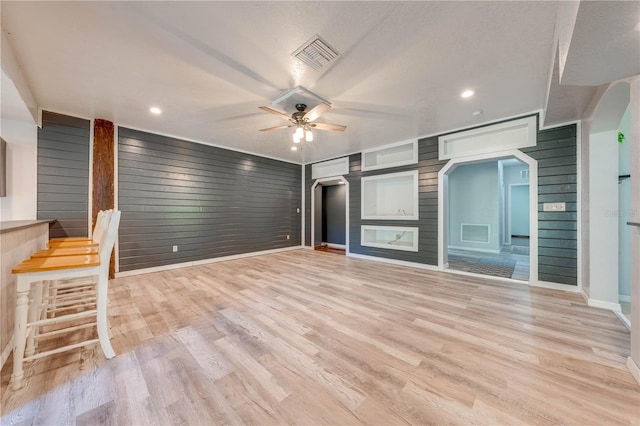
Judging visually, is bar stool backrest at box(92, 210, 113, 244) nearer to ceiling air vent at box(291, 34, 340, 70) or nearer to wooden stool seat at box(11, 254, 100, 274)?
wooden stool seat at box(11, 254, 100, 274)

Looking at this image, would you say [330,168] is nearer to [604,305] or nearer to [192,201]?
[192,201]

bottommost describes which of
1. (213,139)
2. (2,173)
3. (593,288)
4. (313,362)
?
(313,362)

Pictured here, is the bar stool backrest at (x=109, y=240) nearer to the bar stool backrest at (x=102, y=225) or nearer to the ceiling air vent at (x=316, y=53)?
the bar stool backrest at (x=102, y=225)

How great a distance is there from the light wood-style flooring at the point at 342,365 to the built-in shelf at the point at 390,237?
6.16 ft

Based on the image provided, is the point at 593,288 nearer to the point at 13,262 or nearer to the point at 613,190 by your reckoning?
the point at 613,190

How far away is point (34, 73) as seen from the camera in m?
2.43

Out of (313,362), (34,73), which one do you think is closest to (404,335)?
(313,362)

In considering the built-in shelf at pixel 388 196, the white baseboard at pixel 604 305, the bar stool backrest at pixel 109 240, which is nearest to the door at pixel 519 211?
the built-in shelf at pixel 388 196

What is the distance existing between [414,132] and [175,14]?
3.90 m

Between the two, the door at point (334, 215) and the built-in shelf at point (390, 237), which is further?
the door at point (334, 215)

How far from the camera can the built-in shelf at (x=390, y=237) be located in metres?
4.77

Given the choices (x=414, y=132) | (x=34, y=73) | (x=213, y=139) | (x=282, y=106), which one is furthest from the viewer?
(x=213, y=139)

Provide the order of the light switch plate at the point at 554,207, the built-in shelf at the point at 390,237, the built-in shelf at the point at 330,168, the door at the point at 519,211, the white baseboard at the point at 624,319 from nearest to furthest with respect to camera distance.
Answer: the white baseboard at the point at 624,319 < the light switch plate at the point at 554,207 < the built-in shelf at the point at 390,237 < the built-in shelf at the point at 330,168 < the door at the point at 519,211

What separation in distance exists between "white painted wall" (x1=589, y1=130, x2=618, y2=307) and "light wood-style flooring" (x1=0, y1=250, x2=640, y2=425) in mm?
337
